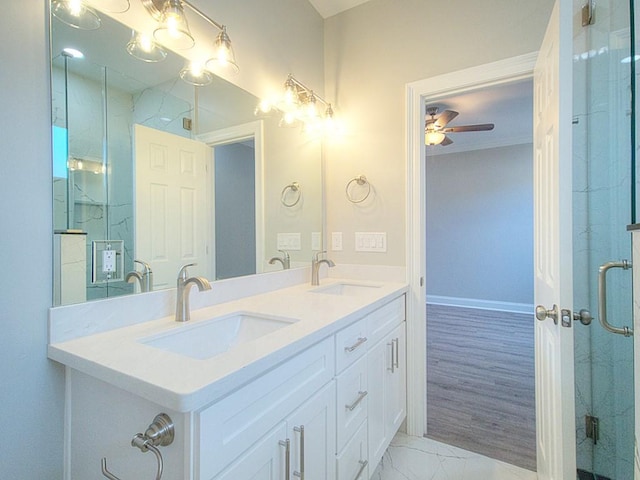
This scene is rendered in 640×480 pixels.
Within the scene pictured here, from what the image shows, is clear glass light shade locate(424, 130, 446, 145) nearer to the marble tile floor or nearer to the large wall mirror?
the large wall mirror

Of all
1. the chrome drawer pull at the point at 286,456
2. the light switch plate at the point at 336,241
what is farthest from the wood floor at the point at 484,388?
the chrome drawer pull at the point at 286,456

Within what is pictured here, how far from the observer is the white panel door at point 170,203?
1.17 metres

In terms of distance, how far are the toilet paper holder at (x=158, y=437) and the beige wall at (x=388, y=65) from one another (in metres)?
1.55

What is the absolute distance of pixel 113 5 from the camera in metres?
1.06

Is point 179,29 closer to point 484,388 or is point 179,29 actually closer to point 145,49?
point 145,49

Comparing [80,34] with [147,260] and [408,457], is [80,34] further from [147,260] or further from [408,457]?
[408,457]

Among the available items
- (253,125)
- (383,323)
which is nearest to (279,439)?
(383,323)

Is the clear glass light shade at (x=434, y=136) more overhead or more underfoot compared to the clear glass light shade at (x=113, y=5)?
more overhead

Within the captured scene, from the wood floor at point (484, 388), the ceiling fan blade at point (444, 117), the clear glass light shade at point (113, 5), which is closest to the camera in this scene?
the clear glass light shade at point (113, 5)

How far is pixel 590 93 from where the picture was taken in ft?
4.78

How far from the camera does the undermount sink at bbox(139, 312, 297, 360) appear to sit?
1019 mm

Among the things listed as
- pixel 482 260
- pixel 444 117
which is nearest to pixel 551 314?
pixel 444 117

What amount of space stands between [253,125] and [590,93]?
1.60m

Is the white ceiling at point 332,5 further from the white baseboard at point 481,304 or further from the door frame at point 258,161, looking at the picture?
the white baseboard at point 481,304
